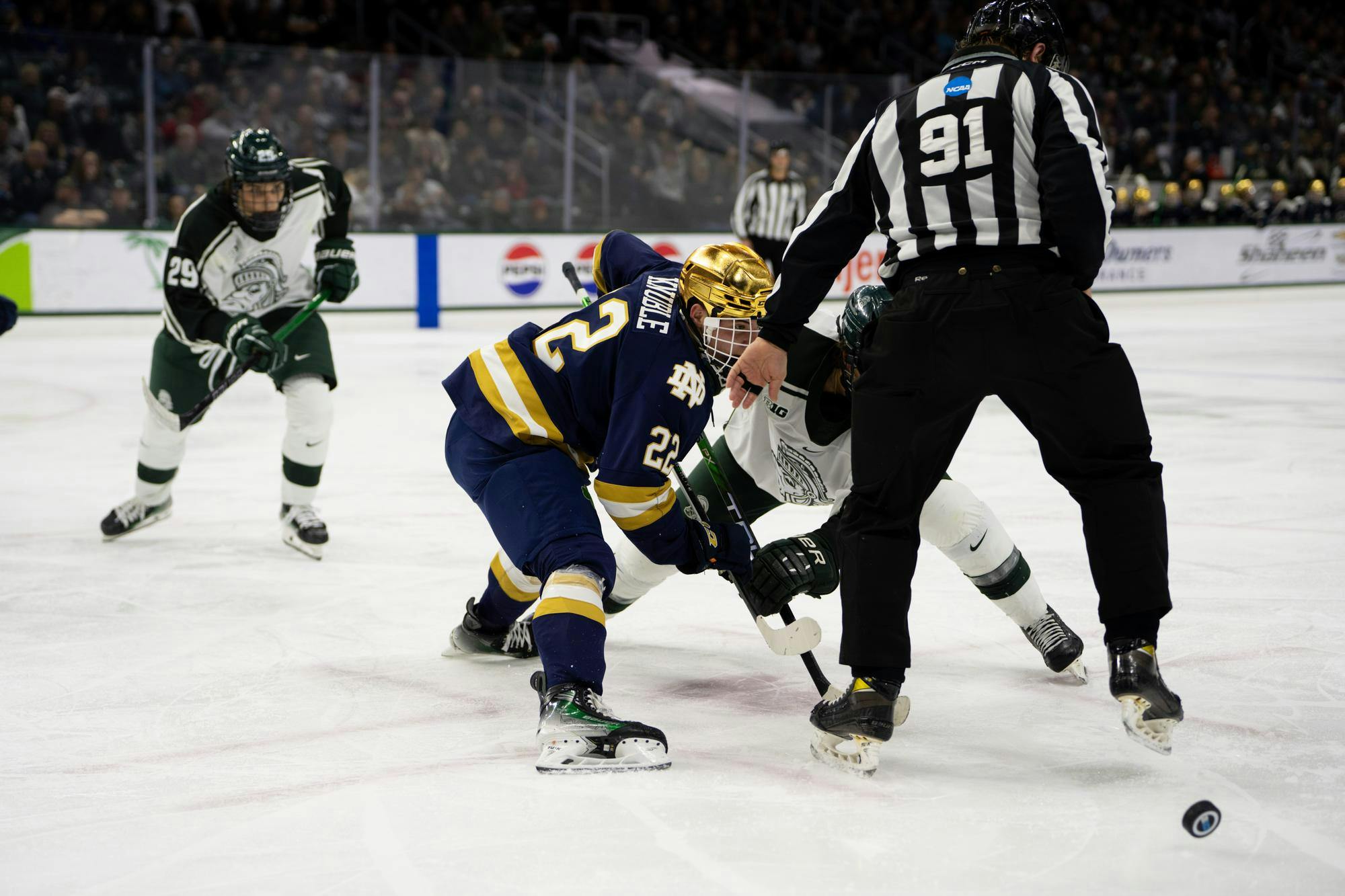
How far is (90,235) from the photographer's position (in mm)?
9523

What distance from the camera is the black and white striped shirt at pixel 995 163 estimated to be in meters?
2.13

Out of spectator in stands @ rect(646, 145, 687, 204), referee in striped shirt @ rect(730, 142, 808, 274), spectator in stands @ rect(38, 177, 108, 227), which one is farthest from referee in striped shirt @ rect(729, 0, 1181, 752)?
spectator in stands @ rect(646, 145, 687, 204)

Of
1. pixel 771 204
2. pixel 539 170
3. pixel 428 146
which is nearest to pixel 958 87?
pixel 771 204

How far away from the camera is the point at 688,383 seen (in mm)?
2342

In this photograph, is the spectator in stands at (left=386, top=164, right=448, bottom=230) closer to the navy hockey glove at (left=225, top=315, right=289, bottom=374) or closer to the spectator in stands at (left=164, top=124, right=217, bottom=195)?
the spectator in stands at (left=164, top=124, right=217, bottom=195)

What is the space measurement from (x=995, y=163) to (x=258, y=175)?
240 cm

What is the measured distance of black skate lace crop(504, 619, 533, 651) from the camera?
2.96 metres

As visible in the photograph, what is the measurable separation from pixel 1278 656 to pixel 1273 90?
1672 cm

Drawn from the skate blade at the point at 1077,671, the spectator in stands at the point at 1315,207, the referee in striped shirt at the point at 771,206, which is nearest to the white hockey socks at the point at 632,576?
the skate blade at the point at 1077,671

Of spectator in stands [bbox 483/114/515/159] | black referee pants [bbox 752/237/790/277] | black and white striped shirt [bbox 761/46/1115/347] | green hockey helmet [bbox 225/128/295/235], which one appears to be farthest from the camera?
spectator in stands [bbox 483/114/515/159]

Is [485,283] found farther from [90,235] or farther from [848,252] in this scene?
[848,252]

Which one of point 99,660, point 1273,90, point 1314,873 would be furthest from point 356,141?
point 1273,90

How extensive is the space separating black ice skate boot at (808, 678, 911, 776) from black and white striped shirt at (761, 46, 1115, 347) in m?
0.70

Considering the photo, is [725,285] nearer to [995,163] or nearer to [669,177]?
[995,163]
